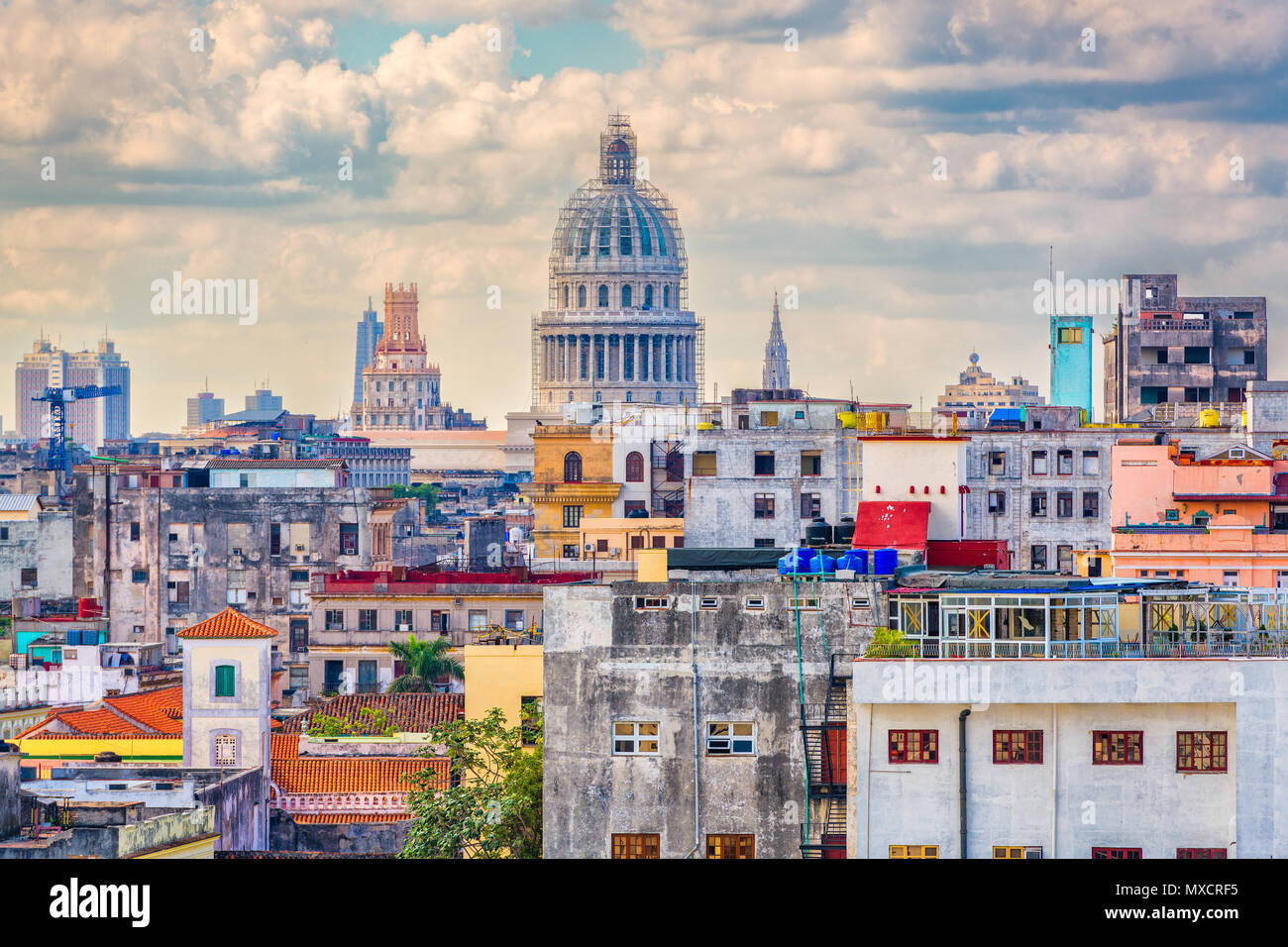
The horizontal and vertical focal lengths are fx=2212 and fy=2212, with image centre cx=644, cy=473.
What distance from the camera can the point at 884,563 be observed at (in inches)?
1206

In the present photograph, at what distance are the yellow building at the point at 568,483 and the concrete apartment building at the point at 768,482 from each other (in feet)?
65.3

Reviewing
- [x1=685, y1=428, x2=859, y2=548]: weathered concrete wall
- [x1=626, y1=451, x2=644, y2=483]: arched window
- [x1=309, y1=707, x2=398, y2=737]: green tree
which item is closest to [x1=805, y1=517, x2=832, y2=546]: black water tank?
[x1=309, y1=707, x2=398, y2=737]: green tree

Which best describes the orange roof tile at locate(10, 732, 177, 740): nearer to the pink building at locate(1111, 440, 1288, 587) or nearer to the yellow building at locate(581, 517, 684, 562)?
the pink building at locate(1111, 440, 1288, 587)

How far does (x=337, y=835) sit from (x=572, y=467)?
41405 mm

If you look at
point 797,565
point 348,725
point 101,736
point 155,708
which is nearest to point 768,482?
point 348,725

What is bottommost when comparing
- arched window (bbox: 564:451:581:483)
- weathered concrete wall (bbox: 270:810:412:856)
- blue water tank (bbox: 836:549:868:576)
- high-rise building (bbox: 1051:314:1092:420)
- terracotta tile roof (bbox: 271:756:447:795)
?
weathered concrete wall (bbox: 270:810:412:856)

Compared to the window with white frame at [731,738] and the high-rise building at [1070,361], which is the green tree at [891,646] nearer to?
the window with white frame at [731,738]

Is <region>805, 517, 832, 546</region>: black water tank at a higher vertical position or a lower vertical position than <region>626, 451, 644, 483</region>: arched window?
lower

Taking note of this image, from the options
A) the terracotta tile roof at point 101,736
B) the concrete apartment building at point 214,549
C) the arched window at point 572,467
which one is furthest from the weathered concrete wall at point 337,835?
the arched window at point 572,467

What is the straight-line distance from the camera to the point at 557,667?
25.8 meters

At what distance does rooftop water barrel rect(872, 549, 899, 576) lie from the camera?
30.3 m

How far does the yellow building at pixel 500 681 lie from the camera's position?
37.2 m

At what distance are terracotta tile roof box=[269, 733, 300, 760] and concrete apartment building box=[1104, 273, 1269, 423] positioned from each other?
145 ft
